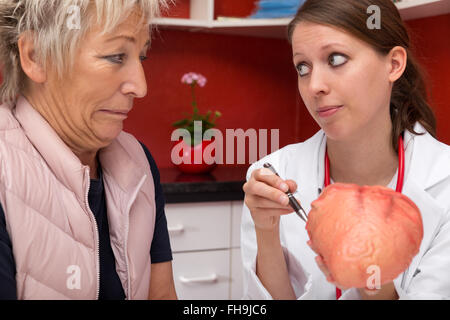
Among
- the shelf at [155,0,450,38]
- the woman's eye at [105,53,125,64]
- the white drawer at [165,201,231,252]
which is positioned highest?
the shelf at [155,0,450,38]

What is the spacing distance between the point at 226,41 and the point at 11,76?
64.6 inches

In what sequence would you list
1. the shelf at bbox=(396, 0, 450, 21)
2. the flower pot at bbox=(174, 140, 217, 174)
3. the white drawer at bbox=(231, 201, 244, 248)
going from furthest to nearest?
1. the flower pot at bbox=(174, 140, 217, 174)
2. the white drawer at bbox=(231, 201, 244, 248)
3. the shelf at bbox=(396, 0, 450, 21)

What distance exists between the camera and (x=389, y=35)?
80cm

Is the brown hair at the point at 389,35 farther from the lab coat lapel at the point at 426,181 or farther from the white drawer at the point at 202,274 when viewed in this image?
the white drawer at the point at 202,274

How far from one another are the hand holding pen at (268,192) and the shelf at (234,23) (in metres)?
1.16

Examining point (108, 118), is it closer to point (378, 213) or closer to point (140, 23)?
point (140, 23)

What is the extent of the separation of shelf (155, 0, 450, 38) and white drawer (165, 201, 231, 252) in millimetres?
658

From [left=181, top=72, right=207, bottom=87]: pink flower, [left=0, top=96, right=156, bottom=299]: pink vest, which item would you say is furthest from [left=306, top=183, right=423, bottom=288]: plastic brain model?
[left=181, top=72, right=207, bottom=87]: pink flower

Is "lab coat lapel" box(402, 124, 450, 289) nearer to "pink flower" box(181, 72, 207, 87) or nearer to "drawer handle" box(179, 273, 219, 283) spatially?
"drawer handle" box(179, 273, 219, 283)

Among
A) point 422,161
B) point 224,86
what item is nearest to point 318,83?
point 422,161

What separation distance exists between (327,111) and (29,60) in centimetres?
42

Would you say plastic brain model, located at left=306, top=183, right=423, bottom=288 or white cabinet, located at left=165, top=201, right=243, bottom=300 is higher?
plastic brain model, located at left=306, top=183, right=423, bottom=288

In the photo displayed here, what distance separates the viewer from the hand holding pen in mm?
570
